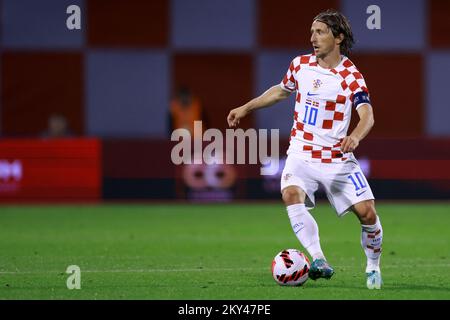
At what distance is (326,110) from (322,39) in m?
0.54

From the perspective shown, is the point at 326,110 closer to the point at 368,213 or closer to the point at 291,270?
the point at 368,213

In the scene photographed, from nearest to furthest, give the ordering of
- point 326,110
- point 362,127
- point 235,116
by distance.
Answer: point 362,127 < point 326,110 < point 235,116

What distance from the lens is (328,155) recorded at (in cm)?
875

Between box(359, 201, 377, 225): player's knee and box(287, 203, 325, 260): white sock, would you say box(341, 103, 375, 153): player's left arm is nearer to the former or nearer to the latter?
box(359, 201, 377, 225): player's knee

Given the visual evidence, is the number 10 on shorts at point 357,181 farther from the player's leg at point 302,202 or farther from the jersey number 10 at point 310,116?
the jersey number 10 at point 310,116

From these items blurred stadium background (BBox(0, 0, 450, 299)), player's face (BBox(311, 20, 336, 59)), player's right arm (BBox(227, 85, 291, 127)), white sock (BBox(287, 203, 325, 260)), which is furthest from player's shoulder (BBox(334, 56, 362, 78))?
blurred stadium background (BBox(0, 0, 450, 299))

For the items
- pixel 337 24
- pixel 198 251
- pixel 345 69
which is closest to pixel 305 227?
pixel 345 69

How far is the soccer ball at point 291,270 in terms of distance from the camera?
8.73 metres

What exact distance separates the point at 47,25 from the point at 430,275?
14.9 metres

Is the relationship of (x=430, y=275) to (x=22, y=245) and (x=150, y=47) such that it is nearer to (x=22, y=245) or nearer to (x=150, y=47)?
(x=22, y=245)

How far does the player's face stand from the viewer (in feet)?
28.8

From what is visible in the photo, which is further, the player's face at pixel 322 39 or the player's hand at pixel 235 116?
the player's hand at pixel 235 116

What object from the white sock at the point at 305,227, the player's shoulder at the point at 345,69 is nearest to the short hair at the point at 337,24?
the player's shoulder at the point at 345,69

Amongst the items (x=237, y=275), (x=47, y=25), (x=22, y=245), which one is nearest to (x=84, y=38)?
(x=47, y=25)
